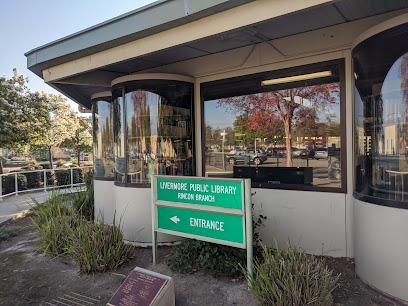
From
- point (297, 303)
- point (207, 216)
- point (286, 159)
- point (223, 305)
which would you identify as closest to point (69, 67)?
point (207, 216)

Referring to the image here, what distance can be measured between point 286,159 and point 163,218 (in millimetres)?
2088

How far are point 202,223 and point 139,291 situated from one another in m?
1.11

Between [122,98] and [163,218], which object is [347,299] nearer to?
[163,218]

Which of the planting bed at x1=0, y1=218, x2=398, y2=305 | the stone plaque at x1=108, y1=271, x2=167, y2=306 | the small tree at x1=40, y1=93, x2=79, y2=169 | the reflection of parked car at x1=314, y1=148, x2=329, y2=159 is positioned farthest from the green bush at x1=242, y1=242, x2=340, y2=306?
the small tree at x1=40, y1=93, x2=79, y2=169

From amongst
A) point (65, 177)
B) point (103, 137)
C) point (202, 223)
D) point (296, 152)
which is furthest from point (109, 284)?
point (65, 177)

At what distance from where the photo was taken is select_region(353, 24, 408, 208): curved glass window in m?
3.07

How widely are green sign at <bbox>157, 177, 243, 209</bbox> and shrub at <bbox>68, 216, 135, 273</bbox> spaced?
0.96 metres

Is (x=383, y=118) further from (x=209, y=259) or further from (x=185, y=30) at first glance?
(x=209, y=259)

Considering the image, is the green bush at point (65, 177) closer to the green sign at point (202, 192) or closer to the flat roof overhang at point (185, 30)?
the flat roof overhang at point (185, 30)

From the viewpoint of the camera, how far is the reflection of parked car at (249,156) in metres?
4.84

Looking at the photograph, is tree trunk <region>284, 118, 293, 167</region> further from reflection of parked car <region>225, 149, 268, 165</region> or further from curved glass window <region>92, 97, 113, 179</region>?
Result: curved glass window <region>92, 97, 113, 179</region>

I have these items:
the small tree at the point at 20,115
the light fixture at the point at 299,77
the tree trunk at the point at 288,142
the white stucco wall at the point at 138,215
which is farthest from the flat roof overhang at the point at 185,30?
the small tree at the point at 20,115

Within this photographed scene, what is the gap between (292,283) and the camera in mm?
2754

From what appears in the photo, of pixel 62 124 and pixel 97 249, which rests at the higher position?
pixel 62 124
